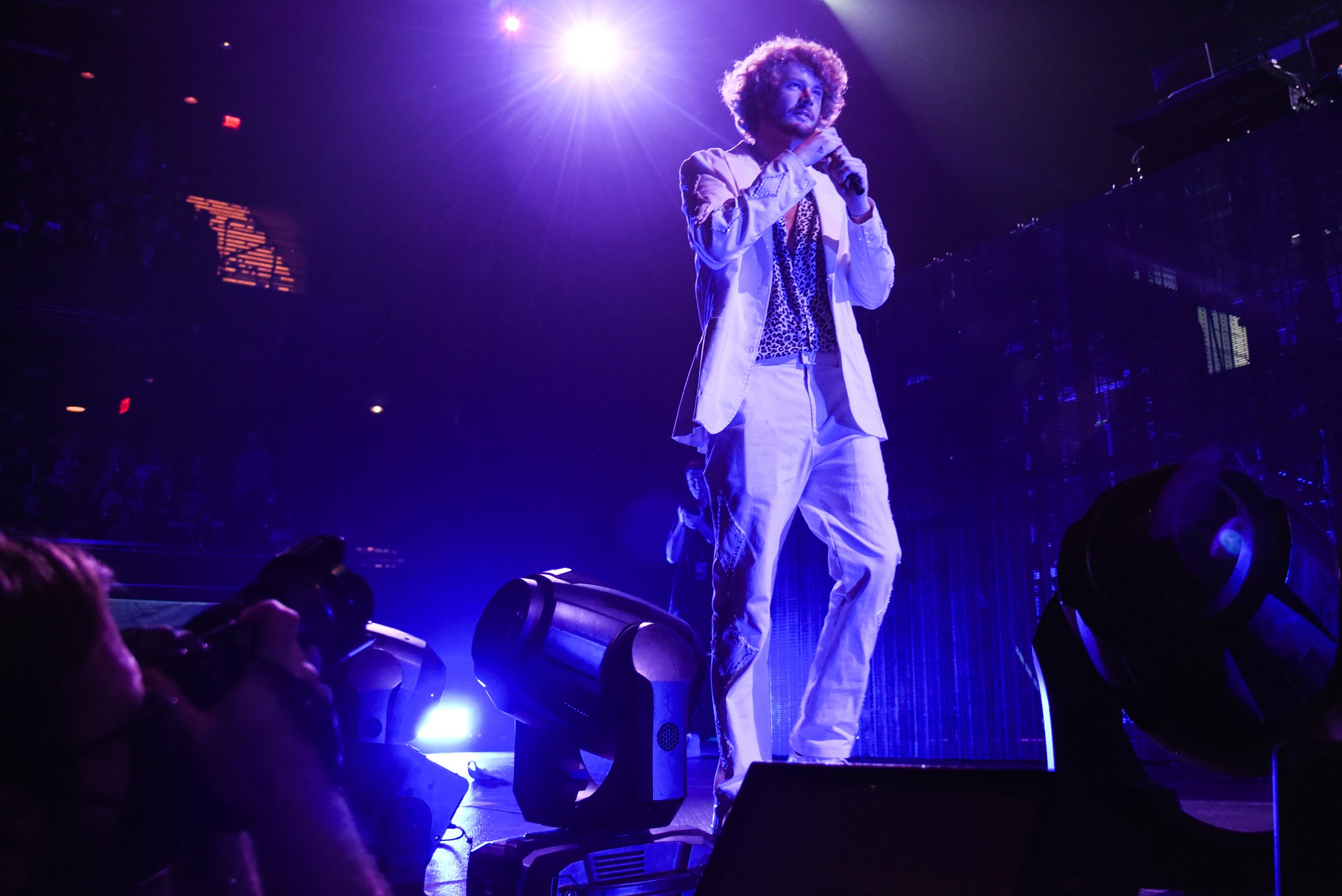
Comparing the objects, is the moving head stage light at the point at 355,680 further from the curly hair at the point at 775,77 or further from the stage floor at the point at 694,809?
the curly hair at the point at 775,77

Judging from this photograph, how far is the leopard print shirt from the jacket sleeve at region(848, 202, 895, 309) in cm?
9

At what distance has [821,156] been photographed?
2084mm

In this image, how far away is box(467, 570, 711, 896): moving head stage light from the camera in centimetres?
145

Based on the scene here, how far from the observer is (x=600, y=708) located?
4.95 feet

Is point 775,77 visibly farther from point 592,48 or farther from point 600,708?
point 592,48

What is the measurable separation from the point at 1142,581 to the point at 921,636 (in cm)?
436

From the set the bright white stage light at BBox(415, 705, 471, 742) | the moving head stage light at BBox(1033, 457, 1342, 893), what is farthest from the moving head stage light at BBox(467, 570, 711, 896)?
the bright white stage light at BBox(415, 705, 471, 742)

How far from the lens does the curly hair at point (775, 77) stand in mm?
2346

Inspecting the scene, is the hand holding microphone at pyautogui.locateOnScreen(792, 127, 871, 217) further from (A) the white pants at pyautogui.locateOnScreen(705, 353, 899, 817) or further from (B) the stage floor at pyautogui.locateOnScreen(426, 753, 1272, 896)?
(B) the stage floor at pyautogui.locateOnScreen(426, 753, 1272, 896)

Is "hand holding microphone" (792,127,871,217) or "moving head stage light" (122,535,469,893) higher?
"hand holding microphone" (792,127,871,217)

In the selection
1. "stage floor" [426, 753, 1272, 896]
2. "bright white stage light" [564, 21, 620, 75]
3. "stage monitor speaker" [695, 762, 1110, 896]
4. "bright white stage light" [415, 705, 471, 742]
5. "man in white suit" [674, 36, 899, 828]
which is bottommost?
"bright white stage light" [415, 705, 471, 742]

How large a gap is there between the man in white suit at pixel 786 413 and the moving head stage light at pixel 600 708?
40 cm

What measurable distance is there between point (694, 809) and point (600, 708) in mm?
1460

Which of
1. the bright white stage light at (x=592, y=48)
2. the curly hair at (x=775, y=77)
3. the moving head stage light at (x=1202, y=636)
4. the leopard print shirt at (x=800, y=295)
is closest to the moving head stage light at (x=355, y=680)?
the moving head stage light at (x=1202, y=636)
